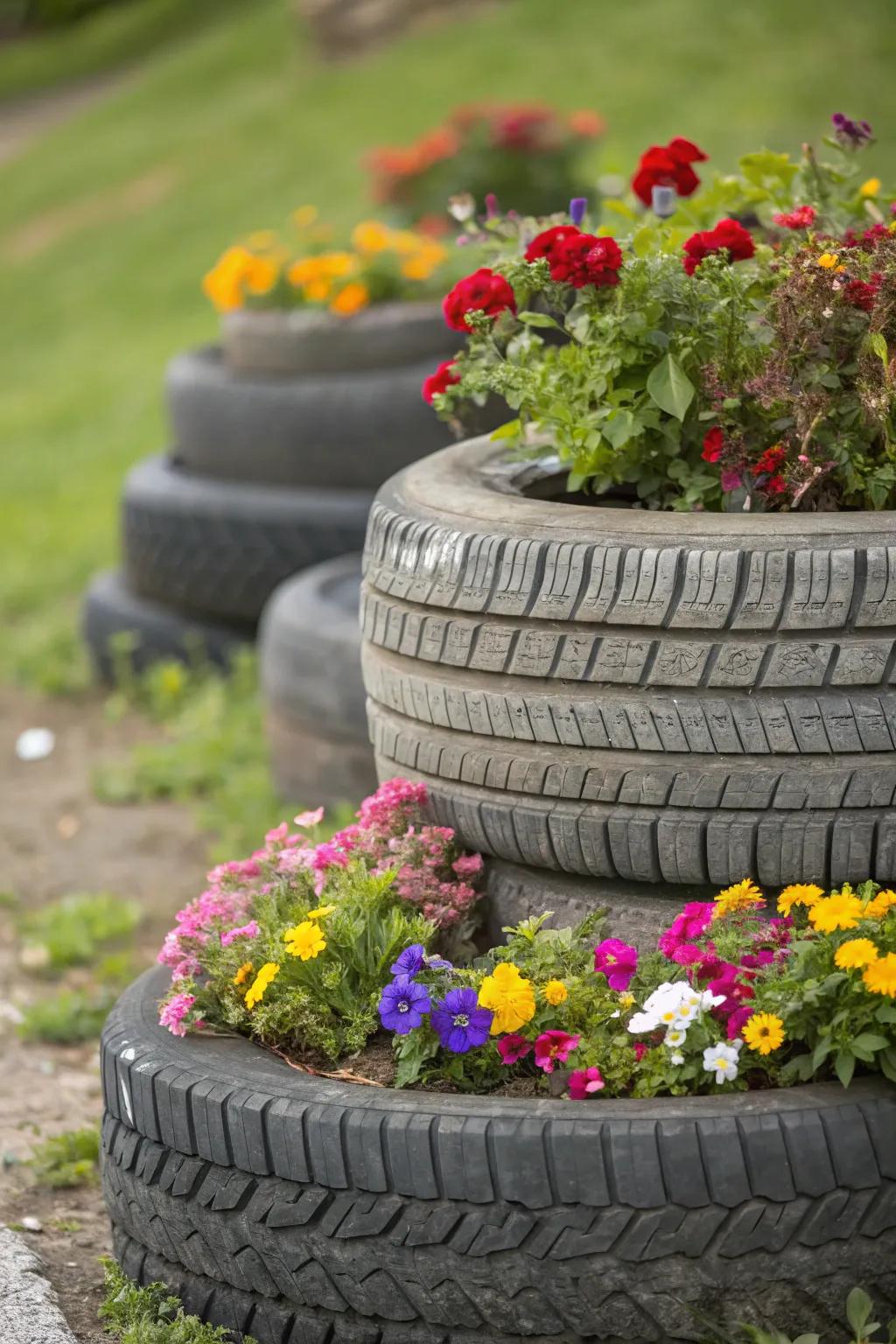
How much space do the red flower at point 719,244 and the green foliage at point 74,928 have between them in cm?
259

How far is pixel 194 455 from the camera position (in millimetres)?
6820

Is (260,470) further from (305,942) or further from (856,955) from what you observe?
(856,955)

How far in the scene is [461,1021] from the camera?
7.85 feet

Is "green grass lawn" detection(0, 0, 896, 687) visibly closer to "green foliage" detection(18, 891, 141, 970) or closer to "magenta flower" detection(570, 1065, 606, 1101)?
"green foliage" detection(18, 891, 141, 970)

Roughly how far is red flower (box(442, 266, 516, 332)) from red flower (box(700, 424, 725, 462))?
19.4 inches

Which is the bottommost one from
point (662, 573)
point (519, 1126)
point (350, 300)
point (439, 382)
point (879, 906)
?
point (519, 1126)

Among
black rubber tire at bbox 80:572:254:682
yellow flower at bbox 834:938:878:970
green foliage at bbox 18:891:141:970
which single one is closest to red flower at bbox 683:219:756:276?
yellow flower at bbox 834:938:878:970

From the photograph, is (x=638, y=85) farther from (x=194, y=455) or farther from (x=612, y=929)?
(x=612, y=929)

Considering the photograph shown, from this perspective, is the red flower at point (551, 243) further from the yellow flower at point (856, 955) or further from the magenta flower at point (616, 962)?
the yellow flower at point (856, 955)

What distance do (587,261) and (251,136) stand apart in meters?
19.7

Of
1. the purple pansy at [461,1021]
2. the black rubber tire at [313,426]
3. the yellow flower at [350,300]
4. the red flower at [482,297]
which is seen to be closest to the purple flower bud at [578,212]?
the red flower at [482,297]

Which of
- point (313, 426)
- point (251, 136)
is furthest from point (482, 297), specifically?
point (251, 136)

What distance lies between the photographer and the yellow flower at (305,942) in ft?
8.27

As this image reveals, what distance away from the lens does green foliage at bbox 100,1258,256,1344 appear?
2.38 metres
